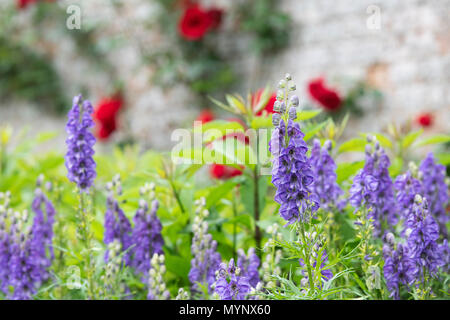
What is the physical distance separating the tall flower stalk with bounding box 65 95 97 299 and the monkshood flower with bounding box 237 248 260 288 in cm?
31

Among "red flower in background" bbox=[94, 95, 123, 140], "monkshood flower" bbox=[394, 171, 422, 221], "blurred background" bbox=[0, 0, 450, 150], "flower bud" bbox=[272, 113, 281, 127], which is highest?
"blurred background" bbox=[0, 0, 450, 150]

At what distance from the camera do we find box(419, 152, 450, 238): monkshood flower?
1.28 metres

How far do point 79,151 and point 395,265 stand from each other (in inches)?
26.6

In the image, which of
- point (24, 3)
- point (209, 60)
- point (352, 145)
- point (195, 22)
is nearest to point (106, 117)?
point (209, 60)

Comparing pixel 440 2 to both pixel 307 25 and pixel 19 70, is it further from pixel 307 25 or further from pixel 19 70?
pixel 19 70

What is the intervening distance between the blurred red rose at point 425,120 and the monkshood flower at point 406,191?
3.35 meters

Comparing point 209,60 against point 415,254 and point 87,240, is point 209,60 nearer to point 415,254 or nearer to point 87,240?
point 87,240

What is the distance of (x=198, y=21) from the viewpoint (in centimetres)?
539

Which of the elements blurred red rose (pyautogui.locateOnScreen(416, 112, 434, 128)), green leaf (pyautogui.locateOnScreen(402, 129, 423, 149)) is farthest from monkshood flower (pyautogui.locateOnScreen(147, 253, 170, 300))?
blurred red rose (pyautogui.locateOnScreen(416, 112, 434, 128))

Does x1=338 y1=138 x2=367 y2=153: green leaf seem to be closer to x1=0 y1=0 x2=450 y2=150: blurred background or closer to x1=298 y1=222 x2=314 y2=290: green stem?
x1=298 y1=222 x2=314 y2=290: green stem

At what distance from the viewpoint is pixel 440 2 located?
4.34 m

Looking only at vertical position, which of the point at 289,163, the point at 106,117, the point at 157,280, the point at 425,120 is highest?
the point at 106,117
